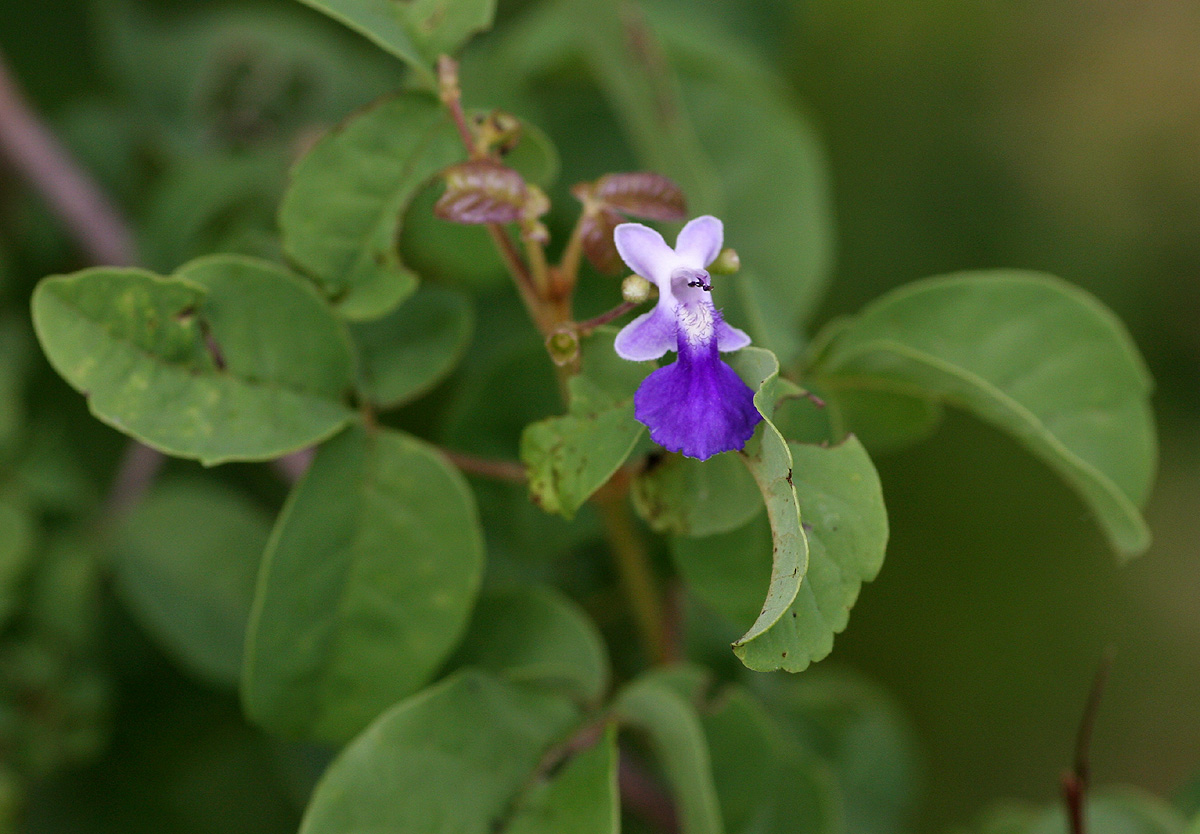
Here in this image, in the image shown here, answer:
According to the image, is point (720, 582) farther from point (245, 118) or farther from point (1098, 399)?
point (245, 118)

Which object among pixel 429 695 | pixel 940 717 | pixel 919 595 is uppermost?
pixel 429 695

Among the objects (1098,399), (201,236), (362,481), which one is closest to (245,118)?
(201,236)

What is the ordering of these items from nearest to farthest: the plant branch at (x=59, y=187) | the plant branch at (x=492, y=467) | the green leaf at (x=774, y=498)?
the green leaf at (x=774, y=498) < the plant branch at (x=492, y=467) < the plant branch at (x=59, y=187)

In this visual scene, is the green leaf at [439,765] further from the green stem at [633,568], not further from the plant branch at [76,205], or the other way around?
the plant branch at [76,205]

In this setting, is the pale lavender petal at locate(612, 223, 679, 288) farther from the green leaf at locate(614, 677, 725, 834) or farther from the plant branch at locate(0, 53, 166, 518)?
the plant branch at locate(0, 53, 166, 518)

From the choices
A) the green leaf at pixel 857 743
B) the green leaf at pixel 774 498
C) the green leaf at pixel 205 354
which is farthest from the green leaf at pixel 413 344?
the green leaf at pixel 857 743

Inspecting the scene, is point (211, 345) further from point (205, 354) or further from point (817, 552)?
point (817, 552)

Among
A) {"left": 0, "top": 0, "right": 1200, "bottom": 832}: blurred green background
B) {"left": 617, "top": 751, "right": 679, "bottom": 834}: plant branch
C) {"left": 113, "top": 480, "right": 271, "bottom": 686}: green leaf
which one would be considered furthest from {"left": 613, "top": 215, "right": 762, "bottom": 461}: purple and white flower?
{"left": 0, "top": 0, "right": 1200, "bottom": 832}: blurred green background
